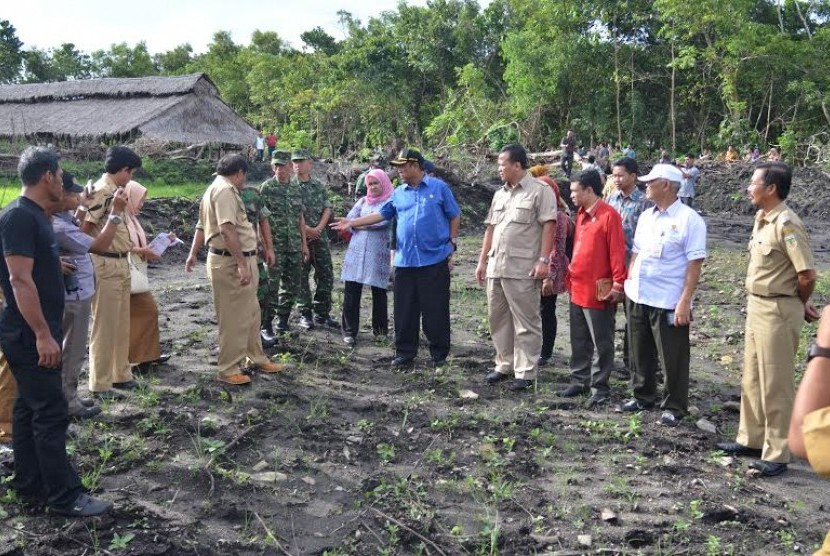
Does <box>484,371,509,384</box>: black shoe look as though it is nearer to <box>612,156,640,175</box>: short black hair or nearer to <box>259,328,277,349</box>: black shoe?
<box>612,156,640,175</box>: short black hair

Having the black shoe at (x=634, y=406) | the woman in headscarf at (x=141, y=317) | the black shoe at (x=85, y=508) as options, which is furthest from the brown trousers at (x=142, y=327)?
the black shoe at (x=634, y=406)

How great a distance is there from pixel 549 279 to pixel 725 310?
417cm

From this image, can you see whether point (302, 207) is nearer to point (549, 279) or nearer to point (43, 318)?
point (549, 279)

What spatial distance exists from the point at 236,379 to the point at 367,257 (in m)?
2.01

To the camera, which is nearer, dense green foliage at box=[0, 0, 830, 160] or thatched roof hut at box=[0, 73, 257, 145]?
thatched roof hut at box=[0, 73, 257, 145]

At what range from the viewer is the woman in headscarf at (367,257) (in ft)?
23.3

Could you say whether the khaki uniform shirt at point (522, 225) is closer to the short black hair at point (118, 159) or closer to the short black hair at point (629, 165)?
the short black hair at point (629, 165)

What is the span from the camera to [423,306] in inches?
250

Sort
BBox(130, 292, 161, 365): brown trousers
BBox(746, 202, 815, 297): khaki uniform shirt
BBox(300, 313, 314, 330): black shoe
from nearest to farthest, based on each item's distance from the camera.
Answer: BBox(746, 202, 815, 297): khaki uniform shirt
BBox(130, 292, 161, 365): brown trousers
BBox(300, 313, 314, 330): black shoe

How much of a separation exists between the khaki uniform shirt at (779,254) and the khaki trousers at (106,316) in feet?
14.5

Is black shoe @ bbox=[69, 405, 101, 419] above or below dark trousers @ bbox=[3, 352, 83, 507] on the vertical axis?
below

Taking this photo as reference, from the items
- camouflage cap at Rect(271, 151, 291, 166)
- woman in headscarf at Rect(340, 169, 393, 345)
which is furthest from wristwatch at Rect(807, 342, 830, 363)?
camouflage cap at Rect(271, 151, 291, 166)

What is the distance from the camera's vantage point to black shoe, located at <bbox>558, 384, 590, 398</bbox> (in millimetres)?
5684

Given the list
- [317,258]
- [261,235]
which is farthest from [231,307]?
[317,258]
